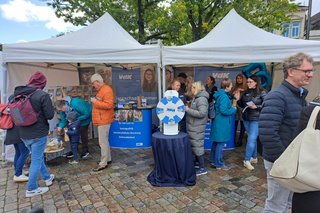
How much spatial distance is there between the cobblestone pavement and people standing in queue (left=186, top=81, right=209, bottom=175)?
0.56 meters

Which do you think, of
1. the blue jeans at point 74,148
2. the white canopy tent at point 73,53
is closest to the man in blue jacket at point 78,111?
the blue jeans at point 74,148

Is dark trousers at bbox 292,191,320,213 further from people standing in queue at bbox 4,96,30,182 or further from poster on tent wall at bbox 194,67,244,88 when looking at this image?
poster on tent wall at bbox 194,67,244,88

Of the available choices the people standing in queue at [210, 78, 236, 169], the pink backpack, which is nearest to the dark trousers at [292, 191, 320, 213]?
the people standing in queue at [210, 78, 236, 169]

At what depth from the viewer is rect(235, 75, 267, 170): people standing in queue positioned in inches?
149

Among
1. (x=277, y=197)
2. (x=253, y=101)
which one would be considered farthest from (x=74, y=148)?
(x=277, y=197)

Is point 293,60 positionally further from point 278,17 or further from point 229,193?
point 278,17

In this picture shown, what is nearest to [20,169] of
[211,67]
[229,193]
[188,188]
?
[188,188]

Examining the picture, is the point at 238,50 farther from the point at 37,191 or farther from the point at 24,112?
the point at 37,191

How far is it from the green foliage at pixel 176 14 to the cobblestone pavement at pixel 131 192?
28.0ft

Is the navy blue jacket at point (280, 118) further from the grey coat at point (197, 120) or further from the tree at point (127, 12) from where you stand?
the tree at point (127, 12)

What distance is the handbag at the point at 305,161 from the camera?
4.00ft

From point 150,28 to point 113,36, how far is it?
30.1ft

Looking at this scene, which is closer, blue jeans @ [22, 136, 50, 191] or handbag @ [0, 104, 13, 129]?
blue jeans @ [22, 136, 50, 191]

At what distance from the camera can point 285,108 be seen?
1.77 meters
